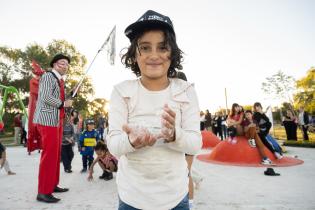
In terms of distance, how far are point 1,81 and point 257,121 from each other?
4088cm

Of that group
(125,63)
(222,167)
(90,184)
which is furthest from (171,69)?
(222,167)

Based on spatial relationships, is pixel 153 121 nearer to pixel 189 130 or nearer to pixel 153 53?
pixel 189 130

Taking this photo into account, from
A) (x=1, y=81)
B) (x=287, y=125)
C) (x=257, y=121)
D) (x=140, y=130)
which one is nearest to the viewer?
(x=140, y=130)

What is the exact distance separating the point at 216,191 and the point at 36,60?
41.8 m

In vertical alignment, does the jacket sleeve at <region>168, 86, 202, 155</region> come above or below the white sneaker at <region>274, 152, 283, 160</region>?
above

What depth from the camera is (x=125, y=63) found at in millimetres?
2033

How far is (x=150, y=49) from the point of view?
1.69 m

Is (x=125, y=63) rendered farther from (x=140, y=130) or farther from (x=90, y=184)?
(x=90, y=184)

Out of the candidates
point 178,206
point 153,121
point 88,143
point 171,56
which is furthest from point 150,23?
point 88,143

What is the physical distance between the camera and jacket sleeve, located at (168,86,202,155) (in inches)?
56.6

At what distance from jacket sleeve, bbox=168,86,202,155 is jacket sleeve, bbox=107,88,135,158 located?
312mm

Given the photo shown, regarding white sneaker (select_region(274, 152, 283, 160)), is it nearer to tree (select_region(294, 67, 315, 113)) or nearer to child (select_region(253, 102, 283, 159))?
child (select_region(253, 102, 283, 159))

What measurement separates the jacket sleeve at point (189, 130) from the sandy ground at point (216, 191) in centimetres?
253

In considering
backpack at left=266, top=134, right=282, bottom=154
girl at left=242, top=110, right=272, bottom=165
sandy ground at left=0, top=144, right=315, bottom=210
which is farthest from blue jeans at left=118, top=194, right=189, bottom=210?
backpack at left=266, top=134, right=282, bottom=154
